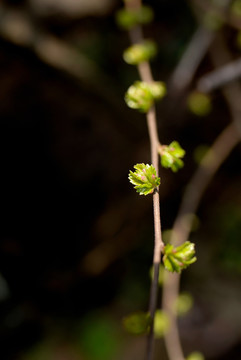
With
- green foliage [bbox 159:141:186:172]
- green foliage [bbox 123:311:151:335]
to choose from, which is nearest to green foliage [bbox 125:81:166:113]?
green foliage [bbox 159:141:186:172]

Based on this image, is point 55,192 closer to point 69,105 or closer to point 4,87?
point 69,105

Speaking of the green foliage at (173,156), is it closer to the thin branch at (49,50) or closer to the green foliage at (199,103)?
the green foliage at (199,103)

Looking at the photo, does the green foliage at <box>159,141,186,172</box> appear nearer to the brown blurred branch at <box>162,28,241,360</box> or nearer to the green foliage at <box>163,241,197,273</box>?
the green foliage at <box>163,241,197,273</box>

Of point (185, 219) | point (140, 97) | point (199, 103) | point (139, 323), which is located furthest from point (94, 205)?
point (139, 323)

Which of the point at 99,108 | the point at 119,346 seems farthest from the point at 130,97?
the point at 119,346

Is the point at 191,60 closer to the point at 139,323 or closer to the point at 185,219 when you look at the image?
the point at 185,219

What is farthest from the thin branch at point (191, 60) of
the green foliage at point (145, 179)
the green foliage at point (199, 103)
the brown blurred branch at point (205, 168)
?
the green foliage at point (145, 179)
